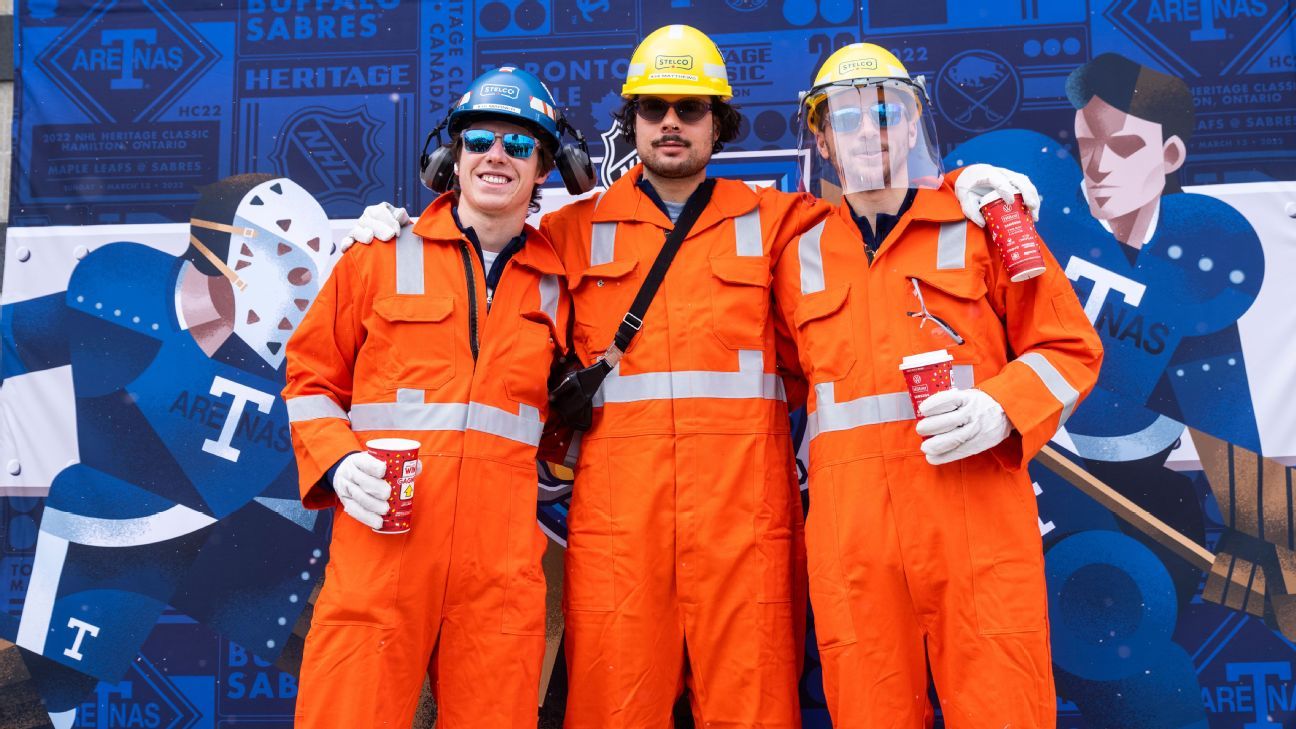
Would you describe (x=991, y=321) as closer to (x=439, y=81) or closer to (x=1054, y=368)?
(x=1054, y=368)

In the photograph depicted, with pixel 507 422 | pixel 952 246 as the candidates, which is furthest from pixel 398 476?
pixel 952 246

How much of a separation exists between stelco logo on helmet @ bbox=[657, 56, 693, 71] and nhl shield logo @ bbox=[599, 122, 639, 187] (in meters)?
0.82

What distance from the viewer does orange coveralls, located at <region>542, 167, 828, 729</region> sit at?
9.95ft

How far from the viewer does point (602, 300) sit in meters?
3.33

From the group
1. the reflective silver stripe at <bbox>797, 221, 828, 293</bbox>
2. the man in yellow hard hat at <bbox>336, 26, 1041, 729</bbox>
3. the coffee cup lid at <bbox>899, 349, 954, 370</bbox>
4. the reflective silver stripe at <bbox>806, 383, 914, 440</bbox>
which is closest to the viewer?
the coffee cup lid at <bbox>899, 349, 954, 370</bbox>

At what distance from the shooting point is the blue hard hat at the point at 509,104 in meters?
3.22

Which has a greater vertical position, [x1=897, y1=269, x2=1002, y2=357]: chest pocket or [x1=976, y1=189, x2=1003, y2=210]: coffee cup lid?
[x1=976, y1=189, x2=1003, y2=210]: coffee cup lid

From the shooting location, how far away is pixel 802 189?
347 centimetres

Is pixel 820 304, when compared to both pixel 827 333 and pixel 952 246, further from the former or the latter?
pixel 952 246

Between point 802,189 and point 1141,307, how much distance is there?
69.7 inches

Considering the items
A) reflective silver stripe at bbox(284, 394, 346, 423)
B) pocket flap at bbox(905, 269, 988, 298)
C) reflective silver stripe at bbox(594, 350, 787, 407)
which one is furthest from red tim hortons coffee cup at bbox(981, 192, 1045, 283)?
reflective silver stripe at bbox(284, 394, 346, 423)

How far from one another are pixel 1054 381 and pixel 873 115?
1.09m

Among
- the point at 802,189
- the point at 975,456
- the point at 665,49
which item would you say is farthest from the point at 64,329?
the point at 975,456

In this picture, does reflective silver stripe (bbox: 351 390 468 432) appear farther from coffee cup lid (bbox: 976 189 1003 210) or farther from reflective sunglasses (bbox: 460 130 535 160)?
coffee cup lid (bbox: 976 189 1003 210)
